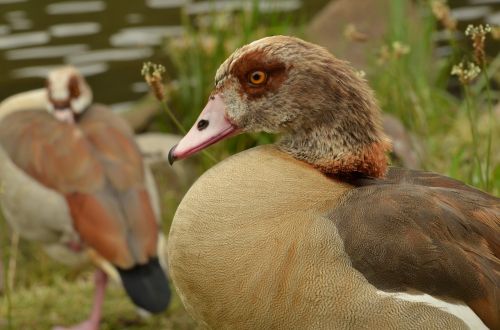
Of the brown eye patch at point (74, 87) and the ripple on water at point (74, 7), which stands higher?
the brown eye patch at point (74, 87)

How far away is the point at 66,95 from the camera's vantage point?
6344 millimetres

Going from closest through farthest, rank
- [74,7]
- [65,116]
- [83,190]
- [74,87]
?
[83,190], [65,116], [74,87], [74,7]

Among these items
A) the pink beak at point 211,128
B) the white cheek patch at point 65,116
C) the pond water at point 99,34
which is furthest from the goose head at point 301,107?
the pond water at point 99,34

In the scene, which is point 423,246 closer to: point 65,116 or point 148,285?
point 148,285

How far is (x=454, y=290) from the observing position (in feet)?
10.4

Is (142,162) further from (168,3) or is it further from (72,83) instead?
(168,3)

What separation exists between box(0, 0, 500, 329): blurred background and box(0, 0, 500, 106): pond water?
0.01m

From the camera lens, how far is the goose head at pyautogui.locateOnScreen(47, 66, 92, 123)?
6274mm

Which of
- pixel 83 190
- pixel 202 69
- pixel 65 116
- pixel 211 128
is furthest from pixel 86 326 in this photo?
pixel 202 69

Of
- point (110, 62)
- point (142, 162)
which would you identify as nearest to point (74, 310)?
point (142, 162)

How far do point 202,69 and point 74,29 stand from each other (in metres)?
3.67

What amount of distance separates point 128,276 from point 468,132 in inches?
93.0

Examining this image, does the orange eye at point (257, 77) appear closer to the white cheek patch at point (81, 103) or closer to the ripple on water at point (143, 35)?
the white cheek patch at point (81, 103)

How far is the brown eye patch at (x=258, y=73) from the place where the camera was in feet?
11.3
